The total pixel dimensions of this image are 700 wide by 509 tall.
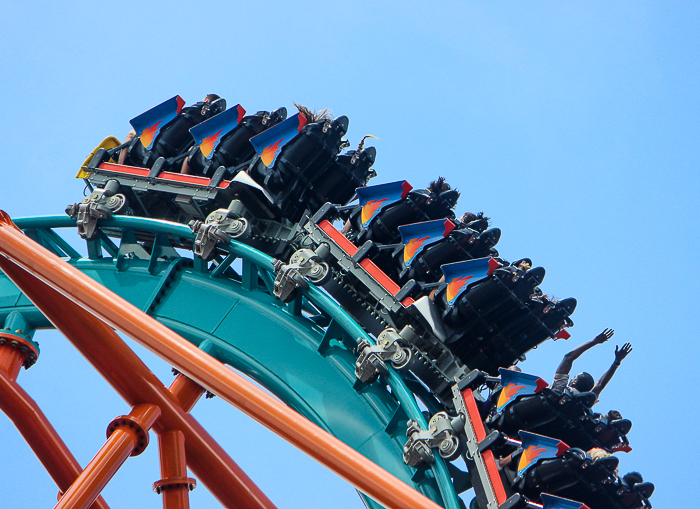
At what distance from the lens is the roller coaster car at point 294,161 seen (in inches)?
377

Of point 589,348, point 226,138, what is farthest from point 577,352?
point 226,138

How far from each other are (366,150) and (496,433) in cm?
430

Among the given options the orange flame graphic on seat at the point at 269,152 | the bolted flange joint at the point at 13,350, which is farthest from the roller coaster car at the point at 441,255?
the bolted flange joint at the point at 13,350

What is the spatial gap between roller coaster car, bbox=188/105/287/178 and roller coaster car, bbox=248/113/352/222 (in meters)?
0.65

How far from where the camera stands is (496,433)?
7.18m

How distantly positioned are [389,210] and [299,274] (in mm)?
1346

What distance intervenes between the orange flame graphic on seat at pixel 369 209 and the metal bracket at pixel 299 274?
74 cm

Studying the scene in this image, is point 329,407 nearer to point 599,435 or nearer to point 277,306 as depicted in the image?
point 277,306

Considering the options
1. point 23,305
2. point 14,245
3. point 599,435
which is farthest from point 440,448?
point 23,305

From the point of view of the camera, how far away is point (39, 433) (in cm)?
534

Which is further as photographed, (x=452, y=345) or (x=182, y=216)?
(x=182, y=216)

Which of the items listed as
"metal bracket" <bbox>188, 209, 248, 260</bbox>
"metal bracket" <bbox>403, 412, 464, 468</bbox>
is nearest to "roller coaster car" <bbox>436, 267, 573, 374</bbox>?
"metal bracket" <bbox>403, 412, 464, 468</bbox>

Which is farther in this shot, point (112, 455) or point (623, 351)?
point (623, 351)

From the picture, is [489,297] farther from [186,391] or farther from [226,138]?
[226,138]
